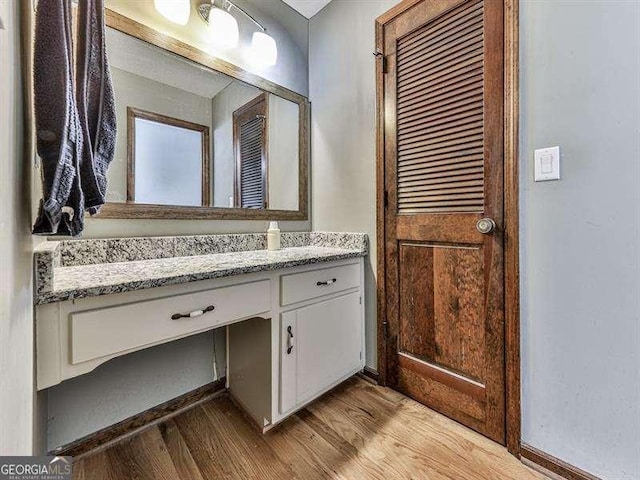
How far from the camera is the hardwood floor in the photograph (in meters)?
1.11

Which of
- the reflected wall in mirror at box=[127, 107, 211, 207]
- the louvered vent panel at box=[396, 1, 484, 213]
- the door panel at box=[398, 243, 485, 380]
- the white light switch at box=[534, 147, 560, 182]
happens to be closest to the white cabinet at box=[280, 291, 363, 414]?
the door panel at box=[398, 243, 485, 380]

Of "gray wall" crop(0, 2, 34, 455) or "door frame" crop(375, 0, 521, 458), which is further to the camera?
"door frame" crop(375, 0, 521, 458)

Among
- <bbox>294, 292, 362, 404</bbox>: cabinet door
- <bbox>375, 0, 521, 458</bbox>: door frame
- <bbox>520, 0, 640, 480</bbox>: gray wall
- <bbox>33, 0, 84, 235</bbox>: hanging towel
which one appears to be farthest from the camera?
<bbox>294, 292, 362, 404</bbox>: cabinet door

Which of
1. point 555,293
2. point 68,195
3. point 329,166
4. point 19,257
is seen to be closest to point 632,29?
point 555,293

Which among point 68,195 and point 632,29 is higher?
point 632,29

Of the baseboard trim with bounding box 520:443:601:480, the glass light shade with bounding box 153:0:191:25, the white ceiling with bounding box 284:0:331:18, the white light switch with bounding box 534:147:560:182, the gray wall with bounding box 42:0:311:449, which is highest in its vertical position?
the white ceiling with bounding box 284:0:331:18

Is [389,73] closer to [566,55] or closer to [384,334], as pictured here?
[566,55]

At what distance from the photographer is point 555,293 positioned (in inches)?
42.2

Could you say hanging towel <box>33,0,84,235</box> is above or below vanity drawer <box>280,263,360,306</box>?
above

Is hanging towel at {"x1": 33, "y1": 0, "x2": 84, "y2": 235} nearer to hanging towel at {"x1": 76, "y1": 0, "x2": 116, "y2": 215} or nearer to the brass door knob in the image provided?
hanging towel at {"x1": 76, "y1": 0, "x2": 116, "y2": 215}

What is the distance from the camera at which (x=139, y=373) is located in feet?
4.47

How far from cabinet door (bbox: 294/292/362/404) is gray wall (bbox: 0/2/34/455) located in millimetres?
897

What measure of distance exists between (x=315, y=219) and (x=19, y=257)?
1.57 metres

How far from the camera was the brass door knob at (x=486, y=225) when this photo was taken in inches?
47.2
